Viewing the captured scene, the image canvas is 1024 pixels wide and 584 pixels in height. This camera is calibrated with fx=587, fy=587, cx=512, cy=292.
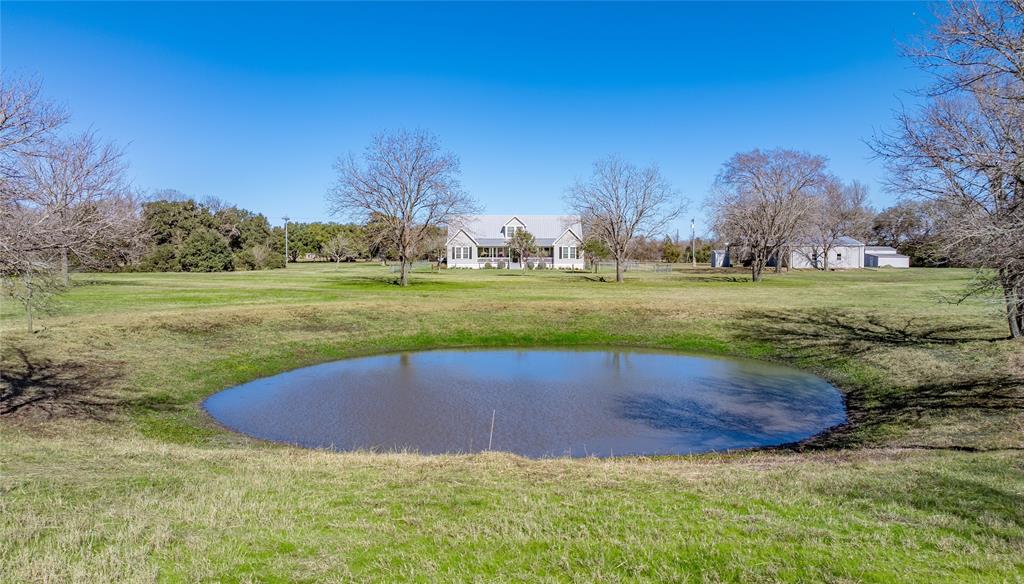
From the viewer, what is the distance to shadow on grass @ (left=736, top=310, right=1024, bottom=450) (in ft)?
45.5

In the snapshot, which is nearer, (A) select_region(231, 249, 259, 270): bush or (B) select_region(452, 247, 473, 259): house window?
(A) select_region(231, 249, 259, 270): bush

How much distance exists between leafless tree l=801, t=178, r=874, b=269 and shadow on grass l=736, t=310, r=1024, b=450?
36155mm

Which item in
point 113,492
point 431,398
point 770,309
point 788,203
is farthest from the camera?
point 788,203

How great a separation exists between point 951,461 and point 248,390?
17152 mm

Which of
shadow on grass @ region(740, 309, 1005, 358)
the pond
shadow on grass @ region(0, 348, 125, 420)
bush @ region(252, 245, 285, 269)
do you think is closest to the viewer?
the pond

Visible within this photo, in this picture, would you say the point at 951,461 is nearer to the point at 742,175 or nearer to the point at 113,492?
the point at 113,492

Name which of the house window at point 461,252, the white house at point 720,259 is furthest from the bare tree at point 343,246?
the white house at point 720,259

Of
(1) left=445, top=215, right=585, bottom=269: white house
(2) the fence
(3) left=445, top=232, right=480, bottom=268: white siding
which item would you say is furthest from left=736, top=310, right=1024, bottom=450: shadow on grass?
(3) left=445, top=232, right=480, bottom=268: white siding

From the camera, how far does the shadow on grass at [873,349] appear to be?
1388 cm

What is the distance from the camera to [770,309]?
29562mm

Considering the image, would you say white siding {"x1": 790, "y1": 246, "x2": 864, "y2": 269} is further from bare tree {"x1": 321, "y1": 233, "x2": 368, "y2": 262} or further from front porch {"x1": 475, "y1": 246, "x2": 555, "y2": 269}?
bare tree {"x1": 321, "y1": 233, "x2": 368, "y2": 262}

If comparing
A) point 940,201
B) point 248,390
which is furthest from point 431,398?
point 940,201

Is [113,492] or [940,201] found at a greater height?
[940,201]

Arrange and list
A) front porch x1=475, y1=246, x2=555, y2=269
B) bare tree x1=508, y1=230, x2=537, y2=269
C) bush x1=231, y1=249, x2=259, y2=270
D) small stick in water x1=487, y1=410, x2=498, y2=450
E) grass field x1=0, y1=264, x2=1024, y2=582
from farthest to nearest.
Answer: front porch x1=475, y1=246, x2=555, y2=269 < bare tree x1=508, y1=230, x2=537, y2=269 < bush x1=231, y1=249, x2=259, y2=270 < small stick in water x1=487, y1=410, x2=498, y2=450 < grass field x1=0, y1=264, x2=1024, y2=582
